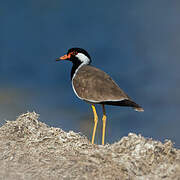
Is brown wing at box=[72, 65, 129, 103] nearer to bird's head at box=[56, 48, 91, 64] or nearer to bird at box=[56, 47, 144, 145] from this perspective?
bird at box=[56, 47, 144, 145]

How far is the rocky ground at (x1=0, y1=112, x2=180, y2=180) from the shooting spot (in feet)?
16.4

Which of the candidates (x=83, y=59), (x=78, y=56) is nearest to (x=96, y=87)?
(x=83, y=59)

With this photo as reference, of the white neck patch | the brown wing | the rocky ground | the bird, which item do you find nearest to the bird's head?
the white neck patch

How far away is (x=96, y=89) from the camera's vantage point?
6605 millimetres

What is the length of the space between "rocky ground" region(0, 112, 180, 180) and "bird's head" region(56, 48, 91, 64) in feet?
6.88

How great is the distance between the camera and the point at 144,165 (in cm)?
514

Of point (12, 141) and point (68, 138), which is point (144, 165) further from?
point (12, 141)

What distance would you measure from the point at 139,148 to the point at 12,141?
2990 millimetres

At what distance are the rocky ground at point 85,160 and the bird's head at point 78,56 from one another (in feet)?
6.88

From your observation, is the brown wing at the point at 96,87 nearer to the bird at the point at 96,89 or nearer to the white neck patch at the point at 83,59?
the bird at the point at 96,89

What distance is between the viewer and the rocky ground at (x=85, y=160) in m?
4.98

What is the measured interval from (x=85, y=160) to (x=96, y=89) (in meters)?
1.77

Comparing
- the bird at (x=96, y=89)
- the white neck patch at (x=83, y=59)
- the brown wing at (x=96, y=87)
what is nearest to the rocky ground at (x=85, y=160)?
the bird at (x=96, y=89)

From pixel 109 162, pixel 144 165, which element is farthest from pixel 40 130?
pixel 144 165
